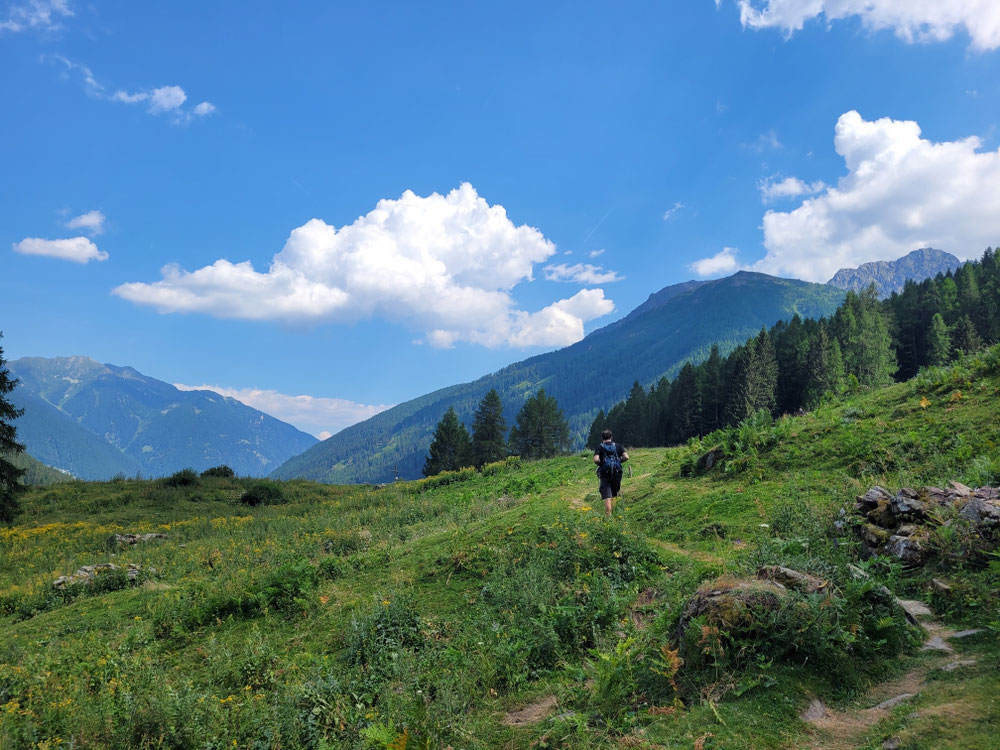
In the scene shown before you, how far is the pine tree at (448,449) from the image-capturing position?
8131cm

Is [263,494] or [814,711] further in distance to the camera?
[263,494]

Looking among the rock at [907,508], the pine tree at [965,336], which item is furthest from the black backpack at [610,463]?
the pine tree at [965,336]

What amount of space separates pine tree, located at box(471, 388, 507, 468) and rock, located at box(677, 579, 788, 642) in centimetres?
7317

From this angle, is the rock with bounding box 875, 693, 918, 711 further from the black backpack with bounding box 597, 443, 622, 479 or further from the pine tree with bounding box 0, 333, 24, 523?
the pine tree with bounding box 0, 333, 24, 523

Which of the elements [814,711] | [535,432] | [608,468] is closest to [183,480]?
[608,468]

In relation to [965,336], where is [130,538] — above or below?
below

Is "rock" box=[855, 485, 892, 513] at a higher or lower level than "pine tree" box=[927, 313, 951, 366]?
lower

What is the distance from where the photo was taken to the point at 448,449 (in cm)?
8212

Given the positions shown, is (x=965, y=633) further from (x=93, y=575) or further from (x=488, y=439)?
(x=488, y=439)

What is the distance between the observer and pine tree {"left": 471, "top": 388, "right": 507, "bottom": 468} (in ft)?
262

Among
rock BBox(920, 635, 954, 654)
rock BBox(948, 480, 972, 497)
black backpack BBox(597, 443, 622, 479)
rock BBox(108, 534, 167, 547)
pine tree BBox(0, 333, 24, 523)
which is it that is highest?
pine tree BBox(0, 333, 24, 523)

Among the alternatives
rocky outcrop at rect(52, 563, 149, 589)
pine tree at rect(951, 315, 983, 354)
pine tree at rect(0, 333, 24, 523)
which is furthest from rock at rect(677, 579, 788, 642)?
pine tree at rect(951, 315, 983, 354)

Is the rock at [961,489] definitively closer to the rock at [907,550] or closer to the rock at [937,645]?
the rock at [907,550]

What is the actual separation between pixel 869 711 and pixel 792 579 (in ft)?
5.82
